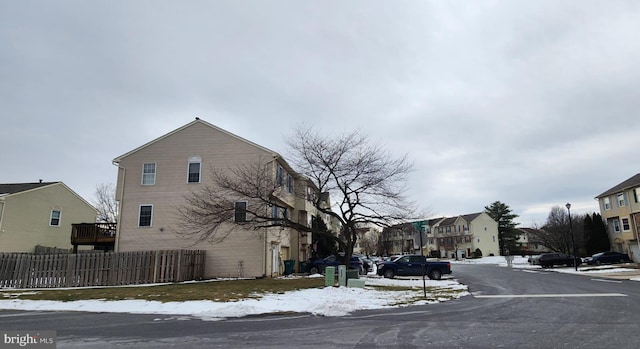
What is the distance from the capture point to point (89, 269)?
22.0 metres

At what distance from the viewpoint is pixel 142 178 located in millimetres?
27688

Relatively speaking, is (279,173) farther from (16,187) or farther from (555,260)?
(555,260)

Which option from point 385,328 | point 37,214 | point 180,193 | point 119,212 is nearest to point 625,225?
point 180,193

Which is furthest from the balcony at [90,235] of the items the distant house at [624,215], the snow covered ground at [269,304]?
the distant house at [624,215]

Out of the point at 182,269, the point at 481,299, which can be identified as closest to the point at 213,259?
the point at 182,269

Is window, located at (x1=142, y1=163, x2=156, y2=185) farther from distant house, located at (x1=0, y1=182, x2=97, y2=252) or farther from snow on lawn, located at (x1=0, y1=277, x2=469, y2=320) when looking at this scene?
snow on lawn, located at (x1=0, y1=277, x2=469, y2=320)

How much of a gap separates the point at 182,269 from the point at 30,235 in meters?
18.2

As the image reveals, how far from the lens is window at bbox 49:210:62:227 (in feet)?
116

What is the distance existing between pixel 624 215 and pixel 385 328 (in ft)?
148

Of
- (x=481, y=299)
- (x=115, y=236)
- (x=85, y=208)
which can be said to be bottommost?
(x=481, y=299)

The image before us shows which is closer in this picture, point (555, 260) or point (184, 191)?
Result: point (184, 191)

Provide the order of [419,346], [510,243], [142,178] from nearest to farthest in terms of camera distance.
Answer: [419,346] → [142,178] → [510,243]

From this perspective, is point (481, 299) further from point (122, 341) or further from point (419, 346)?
point (122, 341)

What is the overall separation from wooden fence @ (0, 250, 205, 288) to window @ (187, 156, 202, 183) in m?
5.70
